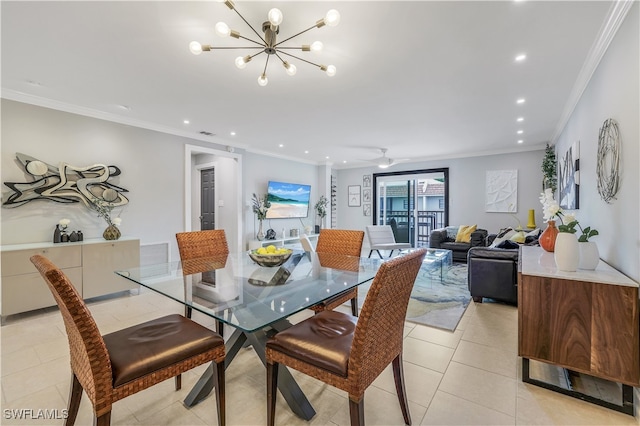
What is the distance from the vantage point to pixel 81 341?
3.85ft

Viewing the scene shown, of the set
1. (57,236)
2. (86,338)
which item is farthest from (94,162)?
(86,338)

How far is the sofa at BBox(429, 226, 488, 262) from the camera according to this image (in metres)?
5.86

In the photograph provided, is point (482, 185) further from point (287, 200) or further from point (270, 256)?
point (270, 256)

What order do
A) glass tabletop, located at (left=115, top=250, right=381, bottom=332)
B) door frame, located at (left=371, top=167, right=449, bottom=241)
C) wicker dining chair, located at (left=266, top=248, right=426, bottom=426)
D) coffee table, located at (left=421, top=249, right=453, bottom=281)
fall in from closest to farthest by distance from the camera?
wicker dining chair, located at (left=266, top=248, right=426, bottom=426) < glass tabletop, located at (left=115, top=250, right=381, bottom=332) < coffee table, located at (left=421, top=249, right=453, bottom=281) < door frame, located at (left=371, top=167, right=449, bottom=241)

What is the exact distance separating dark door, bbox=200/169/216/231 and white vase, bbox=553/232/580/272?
585cm

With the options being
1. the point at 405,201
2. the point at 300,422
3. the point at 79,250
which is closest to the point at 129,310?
the point at 79,250

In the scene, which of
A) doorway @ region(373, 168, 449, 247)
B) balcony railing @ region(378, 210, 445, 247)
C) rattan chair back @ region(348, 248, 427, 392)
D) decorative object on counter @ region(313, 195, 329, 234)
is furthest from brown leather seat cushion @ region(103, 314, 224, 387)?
balcony railing @ region(378, 210, 445, 247)

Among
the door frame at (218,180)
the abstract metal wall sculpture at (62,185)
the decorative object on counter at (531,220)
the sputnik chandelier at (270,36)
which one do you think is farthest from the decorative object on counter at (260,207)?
the decorative object on counter at (531,220)

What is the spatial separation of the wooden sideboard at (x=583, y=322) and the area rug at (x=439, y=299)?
0.92m

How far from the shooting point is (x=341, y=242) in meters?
3.13

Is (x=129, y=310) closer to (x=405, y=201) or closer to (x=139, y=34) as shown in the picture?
(x=139, y=34)

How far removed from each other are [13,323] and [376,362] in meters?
3.75

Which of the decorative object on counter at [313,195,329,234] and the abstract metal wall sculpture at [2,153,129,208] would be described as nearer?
the abstract metal wall sculpture at [2,153,129,208]

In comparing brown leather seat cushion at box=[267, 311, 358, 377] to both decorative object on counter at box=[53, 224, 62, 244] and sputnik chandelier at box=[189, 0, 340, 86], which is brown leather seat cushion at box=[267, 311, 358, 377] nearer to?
sputnik chandelier at box=[189, 0, 340, 86]
